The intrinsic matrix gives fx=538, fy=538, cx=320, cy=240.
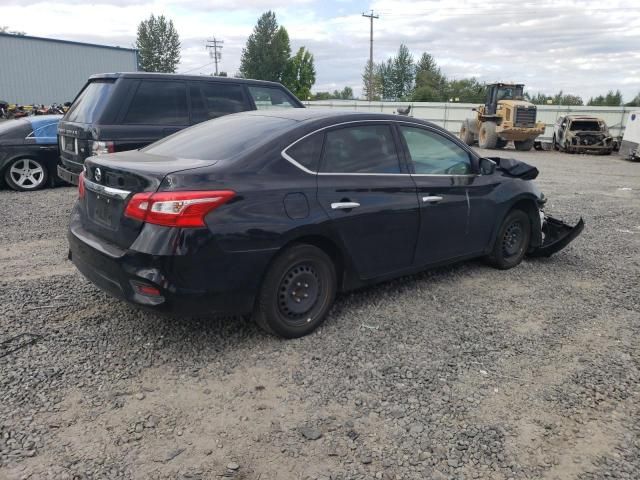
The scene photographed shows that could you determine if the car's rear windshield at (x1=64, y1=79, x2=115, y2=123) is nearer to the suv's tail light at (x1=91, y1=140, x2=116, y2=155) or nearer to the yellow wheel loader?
the suv's tail light at (x1=91, y1=140, x2=116, y2=155)

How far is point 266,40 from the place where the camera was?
79.8 meters

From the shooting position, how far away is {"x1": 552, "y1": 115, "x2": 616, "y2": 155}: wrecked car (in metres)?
22.8

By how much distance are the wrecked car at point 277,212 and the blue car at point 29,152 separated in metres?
5.75

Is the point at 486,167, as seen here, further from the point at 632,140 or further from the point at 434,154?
the point at 632,140

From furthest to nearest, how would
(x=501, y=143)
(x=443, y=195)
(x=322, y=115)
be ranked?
(x=501, y=143) → (x=443, y=195) → (x=322, y=115)

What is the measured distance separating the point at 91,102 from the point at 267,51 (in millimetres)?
77297

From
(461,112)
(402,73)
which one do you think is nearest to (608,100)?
(461,112)

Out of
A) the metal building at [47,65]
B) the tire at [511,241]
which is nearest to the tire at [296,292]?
the tire at [511,241]

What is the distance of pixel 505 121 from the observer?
22.6m

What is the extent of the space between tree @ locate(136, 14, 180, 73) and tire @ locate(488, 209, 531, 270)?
304ft

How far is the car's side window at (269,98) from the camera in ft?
25.9

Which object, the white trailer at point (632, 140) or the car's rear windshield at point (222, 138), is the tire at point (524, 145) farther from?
the car's rear windshield at point (222, 138)

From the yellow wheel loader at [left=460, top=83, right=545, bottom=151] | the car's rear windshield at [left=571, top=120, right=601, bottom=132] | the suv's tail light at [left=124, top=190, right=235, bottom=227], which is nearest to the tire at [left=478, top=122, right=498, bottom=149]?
the yellow wheel loader at [left=460, top=83, right=545, bottom=151]

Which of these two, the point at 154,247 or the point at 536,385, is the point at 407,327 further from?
the point at 154,247
